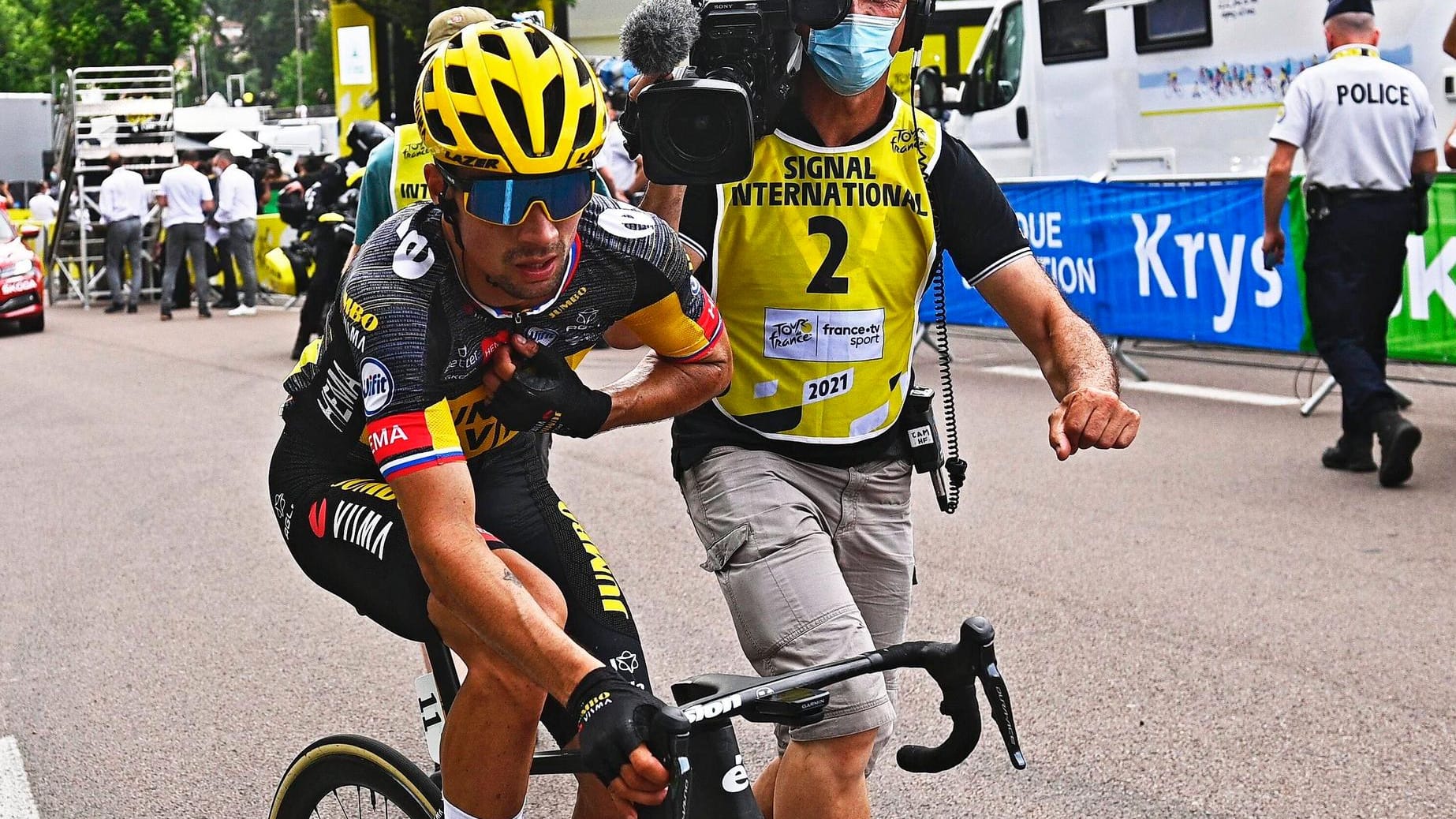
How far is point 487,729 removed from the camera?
2771mm

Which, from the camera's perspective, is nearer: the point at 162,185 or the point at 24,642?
the point at 24,642

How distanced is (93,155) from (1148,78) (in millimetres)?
19249

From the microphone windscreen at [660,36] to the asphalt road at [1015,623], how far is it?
1.95m

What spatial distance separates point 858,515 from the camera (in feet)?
11.5

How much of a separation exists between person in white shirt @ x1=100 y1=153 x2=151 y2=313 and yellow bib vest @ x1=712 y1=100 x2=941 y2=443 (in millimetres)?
20400

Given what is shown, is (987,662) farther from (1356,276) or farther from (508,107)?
(1356,276)

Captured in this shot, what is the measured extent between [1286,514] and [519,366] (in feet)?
17.9

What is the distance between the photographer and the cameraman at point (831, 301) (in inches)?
132

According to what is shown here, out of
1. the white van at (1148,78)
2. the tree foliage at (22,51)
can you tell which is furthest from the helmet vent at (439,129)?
the tree foliage at (22,51)

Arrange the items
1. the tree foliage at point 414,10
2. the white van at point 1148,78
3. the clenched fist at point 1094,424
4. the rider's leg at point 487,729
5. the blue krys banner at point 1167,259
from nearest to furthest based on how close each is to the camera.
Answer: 1. the rider's leg at point 487,729
2. the clenched fist at point 1094,424
3. the blue krys banner at point 1167,259
4. the white van at point 1148,78
5. the tree foliage at point 414,10

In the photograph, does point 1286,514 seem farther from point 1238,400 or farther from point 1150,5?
point 1150,5

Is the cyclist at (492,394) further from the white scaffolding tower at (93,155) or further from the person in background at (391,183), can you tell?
the white scaffolding tower at (93,155)

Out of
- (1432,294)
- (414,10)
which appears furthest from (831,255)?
(414,10)

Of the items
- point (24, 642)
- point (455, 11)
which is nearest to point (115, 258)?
point (24, 642)
